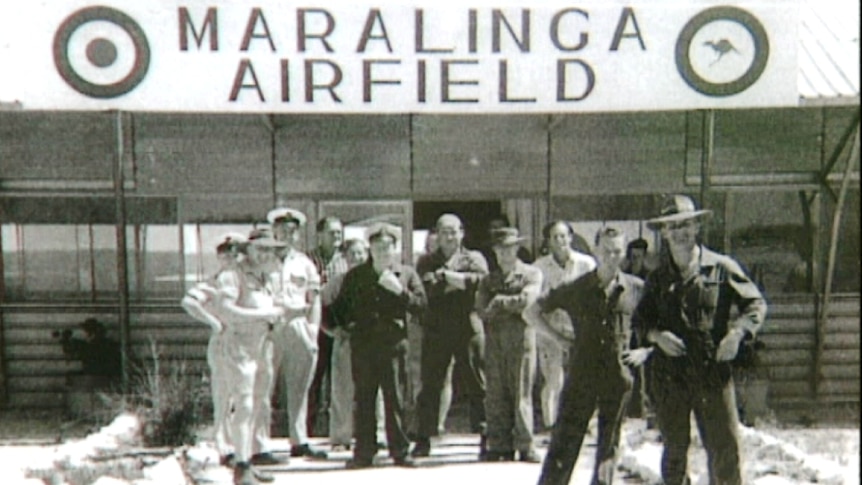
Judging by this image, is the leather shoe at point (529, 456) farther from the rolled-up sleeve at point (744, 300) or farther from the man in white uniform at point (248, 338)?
the man in white uniform at point (248, 338)

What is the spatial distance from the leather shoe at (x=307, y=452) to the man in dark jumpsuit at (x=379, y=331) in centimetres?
12

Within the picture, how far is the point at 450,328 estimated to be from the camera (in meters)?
3.82

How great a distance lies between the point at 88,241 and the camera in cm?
394

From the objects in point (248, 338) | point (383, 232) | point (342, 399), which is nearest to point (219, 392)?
point (248, 338)

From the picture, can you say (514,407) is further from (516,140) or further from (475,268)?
(516,140)

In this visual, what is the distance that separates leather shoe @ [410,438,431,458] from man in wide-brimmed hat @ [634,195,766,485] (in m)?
0.94

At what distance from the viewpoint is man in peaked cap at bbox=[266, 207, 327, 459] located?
3619mm

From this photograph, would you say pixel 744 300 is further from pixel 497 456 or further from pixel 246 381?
pixel 246 381

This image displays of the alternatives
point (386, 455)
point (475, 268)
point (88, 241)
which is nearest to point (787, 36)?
point (475, 268)

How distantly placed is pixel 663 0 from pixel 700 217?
2.64ft

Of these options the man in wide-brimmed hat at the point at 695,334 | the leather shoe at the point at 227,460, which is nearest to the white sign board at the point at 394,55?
the man in wide-brimmed hat at the point at 695,334

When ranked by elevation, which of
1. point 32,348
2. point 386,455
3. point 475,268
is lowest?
point 386,455

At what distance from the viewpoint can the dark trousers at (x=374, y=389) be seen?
3.76m

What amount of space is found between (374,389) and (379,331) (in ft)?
0.80
